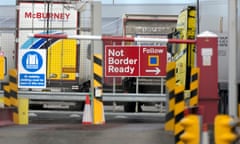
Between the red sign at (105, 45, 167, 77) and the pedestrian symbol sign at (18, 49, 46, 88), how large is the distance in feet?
5.13

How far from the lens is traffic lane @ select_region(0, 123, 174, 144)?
8.75 m

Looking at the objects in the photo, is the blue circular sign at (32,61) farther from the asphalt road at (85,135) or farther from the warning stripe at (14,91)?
the asphalt road at (85,135)

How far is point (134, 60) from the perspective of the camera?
1388cm

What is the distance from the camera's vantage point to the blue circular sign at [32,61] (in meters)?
13.2

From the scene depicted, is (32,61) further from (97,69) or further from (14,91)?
(97,69)

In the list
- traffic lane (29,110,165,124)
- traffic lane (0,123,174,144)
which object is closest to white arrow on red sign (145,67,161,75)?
traffic lane (29,110,165,124)

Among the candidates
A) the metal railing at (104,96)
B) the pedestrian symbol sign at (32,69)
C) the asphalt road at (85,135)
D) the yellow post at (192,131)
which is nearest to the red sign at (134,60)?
the metal railing at (104,96)

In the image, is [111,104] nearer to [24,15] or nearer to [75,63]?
[75,63]

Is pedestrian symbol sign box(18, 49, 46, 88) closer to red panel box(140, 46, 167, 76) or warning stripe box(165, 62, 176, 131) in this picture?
red panel box(140, 46, 167, 76)

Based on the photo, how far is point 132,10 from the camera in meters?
24.2

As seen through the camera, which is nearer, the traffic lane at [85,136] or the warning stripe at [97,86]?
the traffic lane at [85,136]

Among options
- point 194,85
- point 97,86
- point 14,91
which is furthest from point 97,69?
point 194,85

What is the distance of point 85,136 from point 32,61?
15.4 ft

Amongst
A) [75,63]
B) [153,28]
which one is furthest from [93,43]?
[153,28]
